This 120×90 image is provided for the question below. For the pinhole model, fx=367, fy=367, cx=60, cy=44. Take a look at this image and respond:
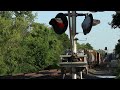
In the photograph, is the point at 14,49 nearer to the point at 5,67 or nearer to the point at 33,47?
the point at 5,67

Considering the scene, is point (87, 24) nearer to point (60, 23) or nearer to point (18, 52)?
point (60, 23)

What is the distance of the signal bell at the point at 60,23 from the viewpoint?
6.48 metres

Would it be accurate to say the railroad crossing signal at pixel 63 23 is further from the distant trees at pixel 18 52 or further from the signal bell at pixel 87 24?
the distant trees at pixel 18 52

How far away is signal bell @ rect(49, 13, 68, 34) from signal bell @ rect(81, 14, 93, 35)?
17.6 inches

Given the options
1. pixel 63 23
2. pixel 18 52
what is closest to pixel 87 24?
pixel 63 23

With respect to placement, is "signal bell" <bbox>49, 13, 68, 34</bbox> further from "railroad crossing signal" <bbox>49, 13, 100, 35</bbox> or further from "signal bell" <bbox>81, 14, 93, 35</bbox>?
"signal bell" <bbox>81, 14, 93, 35</bbox>

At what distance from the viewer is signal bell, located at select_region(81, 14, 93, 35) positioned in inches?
262

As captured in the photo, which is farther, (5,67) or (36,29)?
(36,29)

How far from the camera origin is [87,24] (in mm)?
6742

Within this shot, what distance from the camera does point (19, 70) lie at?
3067cm
